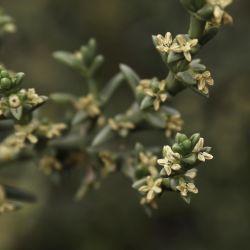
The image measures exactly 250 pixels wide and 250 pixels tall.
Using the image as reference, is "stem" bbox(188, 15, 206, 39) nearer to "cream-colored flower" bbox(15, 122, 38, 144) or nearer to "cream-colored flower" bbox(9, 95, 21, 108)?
"cream-colored flower" bbox(9, 95, 21, 108)

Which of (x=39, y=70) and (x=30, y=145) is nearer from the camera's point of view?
(x=30, y=145)

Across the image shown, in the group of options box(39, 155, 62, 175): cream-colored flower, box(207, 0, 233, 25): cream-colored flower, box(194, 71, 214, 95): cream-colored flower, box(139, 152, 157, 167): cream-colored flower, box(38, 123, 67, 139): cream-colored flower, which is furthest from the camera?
box(39, 155, 62, 175): cream-colored flower

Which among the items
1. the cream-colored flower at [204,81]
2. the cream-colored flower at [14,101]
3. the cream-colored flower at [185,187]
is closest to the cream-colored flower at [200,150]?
the cream-colored flower at [185,187]

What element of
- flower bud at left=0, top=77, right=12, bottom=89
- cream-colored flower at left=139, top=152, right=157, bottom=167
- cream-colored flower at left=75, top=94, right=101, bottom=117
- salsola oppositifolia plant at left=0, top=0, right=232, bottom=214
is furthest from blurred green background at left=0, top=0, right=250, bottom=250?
flower bud at left=0, top=77, right=12, bottom=89

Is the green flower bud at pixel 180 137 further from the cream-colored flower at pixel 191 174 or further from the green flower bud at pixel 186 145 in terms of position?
the cream-colored flower at pixel 191 174

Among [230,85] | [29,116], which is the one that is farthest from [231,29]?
[29,116]

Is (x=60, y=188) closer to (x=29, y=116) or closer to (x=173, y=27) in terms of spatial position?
(x=173, y=27)

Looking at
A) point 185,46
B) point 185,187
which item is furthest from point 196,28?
point 185,187

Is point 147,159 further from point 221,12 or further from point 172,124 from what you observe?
point 221,12
